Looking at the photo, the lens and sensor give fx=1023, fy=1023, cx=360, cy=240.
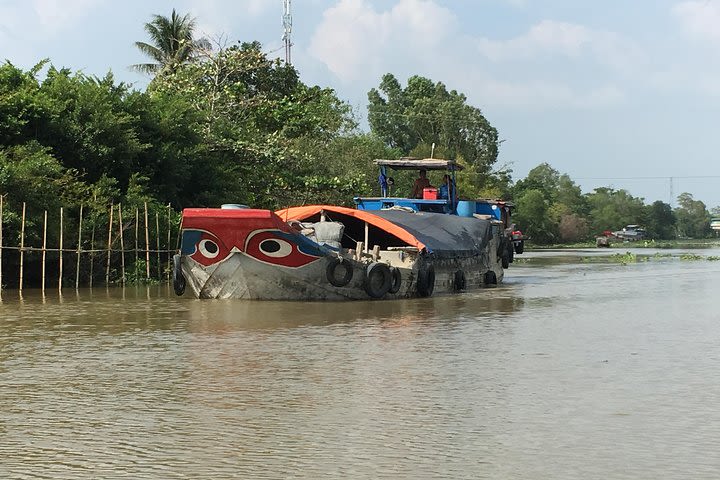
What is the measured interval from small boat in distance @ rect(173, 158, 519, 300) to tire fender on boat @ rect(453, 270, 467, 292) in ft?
0.06

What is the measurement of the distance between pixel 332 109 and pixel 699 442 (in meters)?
41.2

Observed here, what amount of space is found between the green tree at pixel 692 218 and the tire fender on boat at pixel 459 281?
94652mm

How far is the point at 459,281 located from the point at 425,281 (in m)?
1.87

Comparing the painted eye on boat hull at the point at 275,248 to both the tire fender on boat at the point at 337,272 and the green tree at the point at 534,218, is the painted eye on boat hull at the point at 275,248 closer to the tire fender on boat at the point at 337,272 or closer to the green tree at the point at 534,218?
the tire fender on boat at the point at 337,272

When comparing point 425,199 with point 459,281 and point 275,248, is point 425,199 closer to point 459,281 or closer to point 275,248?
point 459,281

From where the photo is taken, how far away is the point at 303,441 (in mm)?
6520

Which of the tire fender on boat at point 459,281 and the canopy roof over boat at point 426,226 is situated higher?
the canopy roof over boat at point 426,226

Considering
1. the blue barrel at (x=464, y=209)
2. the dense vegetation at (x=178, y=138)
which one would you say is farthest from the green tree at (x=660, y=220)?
the blue barrel at (x=464, y=209)

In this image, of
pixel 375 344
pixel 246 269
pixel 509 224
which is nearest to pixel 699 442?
pixel 375 344

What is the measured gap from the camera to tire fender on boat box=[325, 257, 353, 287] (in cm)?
1625

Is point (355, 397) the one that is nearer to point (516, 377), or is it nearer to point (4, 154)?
point (516, 377)

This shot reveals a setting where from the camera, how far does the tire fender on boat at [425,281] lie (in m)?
17.8

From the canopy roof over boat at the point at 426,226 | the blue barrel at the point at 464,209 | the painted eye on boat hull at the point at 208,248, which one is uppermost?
the blue barrel at the point at 464,209

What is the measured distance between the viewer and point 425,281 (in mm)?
17875
